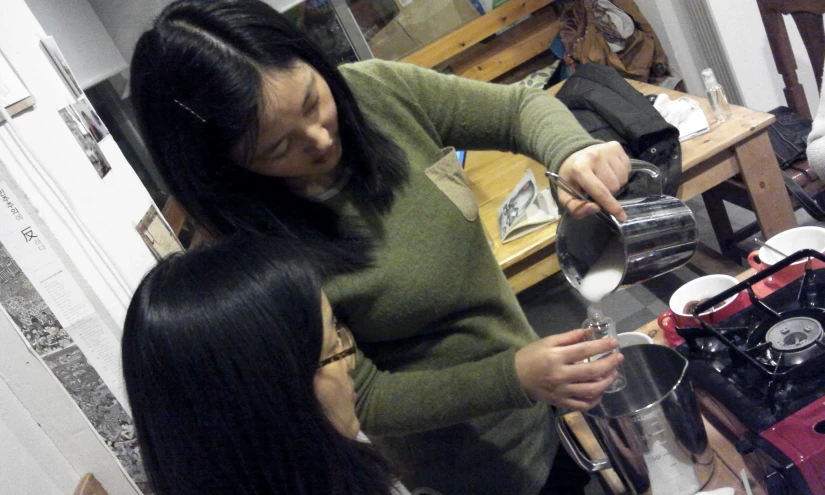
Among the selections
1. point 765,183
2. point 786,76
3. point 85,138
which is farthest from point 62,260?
point 786,76

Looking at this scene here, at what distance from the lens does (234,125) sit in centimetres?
77

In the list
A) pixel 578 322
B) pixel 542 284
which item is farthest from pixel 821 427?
pixel 542 284

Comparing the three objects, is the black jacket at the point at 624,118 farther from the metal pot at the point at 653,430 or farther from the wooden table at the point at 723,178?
the metal pot at the point at 653,430

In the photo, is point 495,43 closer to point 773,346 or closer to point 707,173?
point 707,173

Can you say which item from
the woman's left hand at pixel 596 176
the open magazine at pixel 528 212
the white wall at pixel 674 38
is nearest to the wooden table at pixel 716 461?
the woman's left hand at pixel 596 176

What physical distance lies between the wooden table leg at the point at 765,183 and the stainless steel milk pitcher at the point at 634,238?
0.94 m

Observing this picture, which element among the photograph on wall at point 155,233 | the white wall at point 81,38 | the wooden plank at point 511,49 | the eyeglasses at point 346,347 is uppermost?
the white wall at point 81,38

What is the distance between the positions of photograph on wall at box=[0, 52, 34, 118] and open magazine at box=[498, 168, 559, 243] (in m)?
1.17

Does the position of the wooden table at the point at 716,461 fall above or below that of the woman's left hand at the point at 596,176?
below

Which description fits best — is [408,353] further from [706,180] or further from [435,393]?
[706,180]

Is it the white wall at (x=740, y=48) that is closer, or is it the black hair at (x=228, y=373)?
the black hair at (x=228, y=373)

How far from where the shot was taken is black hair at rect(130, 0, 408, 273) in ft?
2.48

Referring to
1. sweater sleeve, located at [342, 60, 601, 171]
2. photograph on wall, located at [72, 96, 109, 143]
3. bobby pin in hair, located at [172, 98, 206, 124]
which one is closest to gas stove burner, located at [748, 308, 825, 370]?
sweater sleeve, located at [342, 60, 601, 171]

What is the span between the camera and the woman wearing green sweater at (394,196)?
0.77 meters
